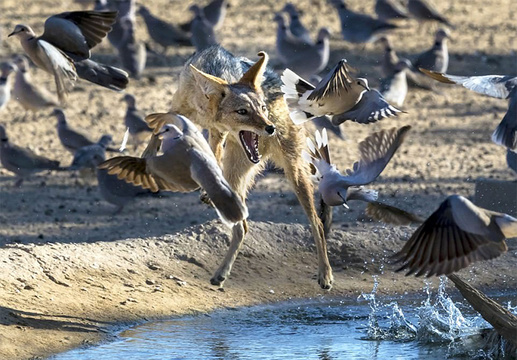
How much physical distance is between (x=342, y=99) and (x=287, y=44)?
783 centimetres

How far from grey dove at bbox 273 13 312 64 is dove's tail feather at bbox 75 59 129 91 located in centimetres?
692

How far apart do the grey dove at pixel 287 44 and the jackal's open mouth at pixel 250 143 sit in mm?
7495

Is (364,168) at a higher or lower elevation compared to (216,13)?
higher

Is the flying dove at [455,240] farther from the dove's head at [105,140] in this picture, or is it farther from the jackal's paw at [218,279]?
the dove's head at [105,140]

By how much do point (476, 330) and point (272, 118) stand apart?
6.20 feet

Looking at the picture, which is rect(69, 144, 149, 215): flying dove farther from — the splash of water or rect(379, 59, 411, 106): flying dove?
the splash of water

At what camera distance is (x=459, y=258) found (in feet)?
16.6

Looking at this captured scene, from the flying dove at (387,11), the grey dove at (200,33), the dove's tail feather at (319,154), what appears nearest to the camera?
the dove's tail feather at (319,154)

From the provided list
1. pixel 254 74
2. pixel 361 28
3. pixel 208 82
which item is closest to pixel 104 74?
pixel 208 82

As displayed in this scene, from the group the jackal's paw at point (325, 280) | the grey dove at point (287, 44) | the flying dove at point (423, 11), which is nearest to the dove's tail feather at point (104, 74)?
the jackal's paw at point (325, 280)

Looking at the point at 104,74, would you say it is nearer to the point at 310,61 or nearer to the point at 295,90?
the point at 295,90

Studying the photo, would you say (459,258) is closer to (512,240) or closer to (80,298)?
(80,298)

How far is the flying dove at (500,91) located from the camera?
6.15 metres

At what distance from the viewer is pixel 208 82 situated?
6711mm
